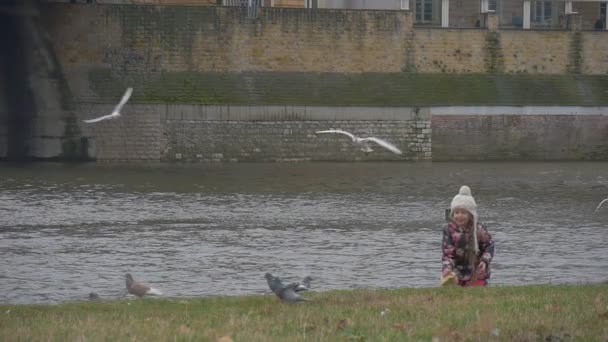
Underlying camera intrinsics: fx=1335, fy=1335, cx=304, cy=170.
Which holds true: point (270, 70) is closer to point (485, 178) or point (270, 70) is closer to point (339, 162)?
point (339, 162)

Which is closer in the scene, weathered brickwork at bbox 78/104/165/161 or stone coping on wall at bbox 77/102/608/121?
weathered brickwork at bbox 78/104/165/161

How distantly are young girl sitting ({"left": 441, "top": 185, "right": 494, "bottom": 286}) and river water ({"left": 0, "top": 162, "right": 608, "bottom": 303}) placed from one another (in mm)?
2914

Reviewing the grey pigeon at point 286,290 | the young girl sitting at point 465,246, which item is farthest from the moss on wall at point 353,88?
the grey pigeon at point 286,290

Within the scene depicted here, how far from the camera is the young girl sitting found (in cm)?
1236

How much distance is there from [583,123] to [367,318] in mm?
33033

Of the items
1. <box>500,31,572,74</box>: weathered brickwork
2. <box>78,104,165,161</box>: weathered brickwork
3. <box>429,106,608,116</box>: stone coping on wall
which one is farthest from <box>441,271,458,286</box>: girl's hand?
<box>500,31,572,74</box>: weathered brickwork

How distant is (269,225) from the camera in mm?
23453

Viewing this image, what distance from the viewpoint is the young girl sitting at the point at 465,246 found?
40.5 ft

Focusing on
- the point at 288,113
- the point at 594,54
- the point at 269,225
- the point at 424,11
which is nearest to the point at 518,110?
the point at 594,54

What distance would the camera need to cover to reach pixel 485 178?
1375 inches

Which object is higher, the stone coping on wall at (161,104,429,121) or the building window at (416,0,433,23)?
the building window at (416,0,433,23)

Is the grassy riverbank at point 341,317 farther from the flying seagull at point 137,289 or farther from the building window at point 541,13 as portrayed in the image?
the building window at point 541,13

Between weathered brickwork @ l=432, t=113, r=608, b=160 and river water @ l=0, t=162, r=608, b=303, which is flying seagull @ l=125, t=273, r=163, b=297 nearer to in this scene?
river water @ l=0, t=162, r=608, b=303

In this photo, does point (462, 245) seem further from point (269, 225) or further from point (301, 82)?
point (301, 82)
